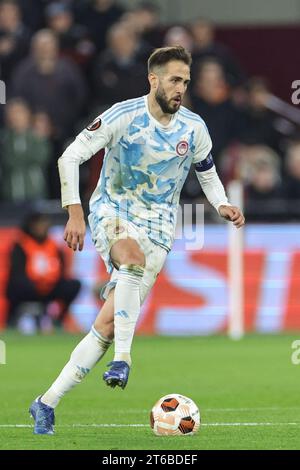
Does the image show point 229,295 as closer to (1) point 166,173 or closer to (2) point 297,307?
(2) point 297,307

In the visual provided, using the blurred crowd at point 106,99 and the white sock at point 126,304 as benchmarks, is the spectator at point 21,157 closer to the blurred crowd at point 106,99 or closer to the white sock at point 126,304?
the blurred crowd at point 106,99

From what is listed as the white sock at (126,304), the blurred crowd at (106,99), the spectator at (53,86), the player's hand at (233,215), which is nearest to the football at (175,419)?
the white sock at (126,304)

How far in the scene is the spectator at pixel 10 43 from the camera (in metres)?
20.4

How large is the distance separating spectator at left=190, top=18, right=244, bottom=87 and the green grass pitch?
4.30 m

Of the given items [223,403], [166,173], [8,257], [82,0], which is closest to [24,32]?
[82,0]

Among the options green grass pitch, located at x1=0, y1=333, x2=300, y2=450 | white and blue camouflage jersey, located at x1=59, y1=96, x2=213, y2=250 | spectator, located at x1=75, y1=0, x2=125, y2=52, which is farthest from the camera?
spectator, located at x1=75, y1=0, x2=125, y2=52

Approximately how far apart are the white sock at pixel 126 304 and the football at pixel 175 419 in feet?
1.66

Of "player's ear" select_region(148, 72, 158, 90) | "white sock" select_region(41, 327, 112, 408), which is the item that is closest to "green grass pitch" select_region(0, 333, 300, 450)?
"white sock" select_region(41, 327, 112, 408)

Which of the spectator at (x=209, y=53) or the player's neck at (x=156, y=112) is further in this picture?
the spectator at (x=209, y=53)

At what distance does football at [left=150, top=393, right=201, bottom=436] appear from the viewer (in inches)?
347

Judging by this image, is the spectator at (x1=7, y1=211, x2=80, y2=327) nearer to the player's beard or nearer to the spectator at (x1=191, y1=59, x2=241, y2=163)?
the spectator at (x1=191, y1=59, x2=241, y2=163)

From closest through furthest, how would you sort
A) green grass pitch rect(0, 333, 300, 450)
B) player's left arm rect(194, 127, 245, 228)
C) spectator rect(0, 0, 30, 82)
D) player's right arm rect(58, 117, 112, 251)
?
green grass pitch rect(0, 333, 300, 450)
player's right arm rect(58, 117, 112, 251)
player's left arm rect(194, 127, 245, 228)
spectator rect(0, 0, 30, 82)

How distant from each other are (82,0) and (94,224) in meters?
12.9

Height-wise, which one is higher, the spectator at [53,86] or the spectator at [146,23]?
the spectator at [146,23]
